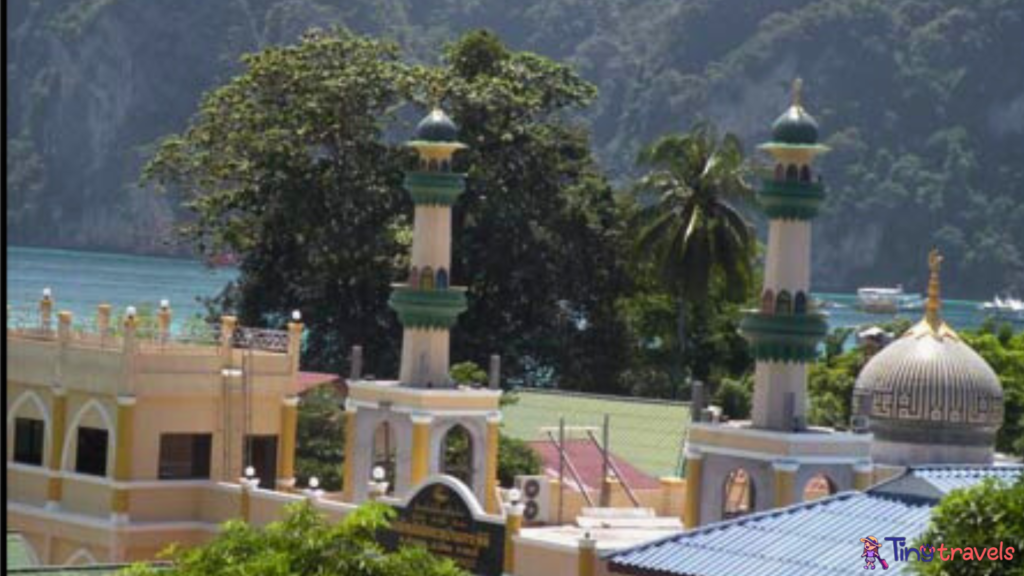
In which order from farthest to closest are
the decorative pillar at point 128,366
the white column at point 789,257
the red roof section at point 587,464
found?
the red roof section at point 587,464, the decorative pillar at point 128,366, the white column at point 789,257

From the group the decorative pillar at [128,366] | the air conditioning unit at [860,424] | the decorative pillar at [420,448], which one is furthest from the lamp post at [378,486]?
the air conditioning unit at [860,424]

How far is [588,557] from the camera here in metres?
31.9

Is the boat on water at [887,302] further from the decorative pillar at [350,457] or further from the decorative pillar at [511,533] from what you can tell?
the decorative pillar at [511,533]

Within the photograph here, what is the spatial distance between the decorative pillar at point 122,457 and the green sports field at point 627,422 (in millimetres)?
9157

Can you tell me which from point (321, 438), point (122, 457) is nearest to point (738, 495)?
point (122, 457)

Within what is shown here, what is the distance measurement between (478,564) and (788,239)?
6.49m

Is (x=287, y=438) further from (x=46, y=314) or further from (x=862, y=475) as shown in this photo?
(x=862, y=475)

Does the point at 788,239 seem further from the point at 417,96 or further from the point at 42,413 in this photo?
the point at 417,96

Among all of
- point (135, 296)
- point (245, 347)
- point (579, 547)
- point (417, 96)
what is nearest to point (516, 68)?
point (417, 96)

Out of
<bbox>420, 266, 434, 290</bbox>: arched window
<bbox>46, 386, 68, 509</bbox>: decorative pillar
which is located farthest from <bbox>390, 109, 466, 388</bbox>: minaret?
<bbox>46, 386, 68, 509</bbox>: decorative pillar

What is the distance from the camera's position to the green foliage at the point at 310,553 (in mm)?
21750

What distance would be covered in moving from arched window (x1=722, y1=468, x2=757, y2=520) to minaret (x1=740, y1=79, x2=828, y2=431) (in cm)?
89

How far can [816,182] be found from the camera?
121 feet

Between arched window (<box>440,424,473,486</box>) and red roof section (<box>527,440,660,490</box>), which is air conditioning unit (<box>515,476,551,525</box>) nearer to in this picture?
red roof section (<box>527,440,660,490</box>)
